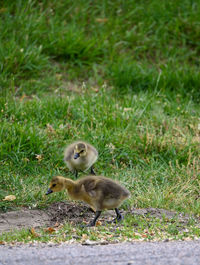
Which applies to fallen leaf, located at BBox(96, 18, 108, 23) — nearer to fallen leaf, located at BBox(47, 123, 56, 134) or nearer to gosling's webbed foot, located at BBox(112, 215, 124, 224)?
fallen leaf, located at BBox(47, 123, 56, 134)

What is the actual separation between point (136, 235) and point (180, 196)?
5.03 feet

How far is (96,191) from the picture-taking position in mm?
5332

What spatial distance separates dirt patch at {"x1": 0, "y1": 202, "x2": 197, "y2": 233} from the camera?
5.69 meters

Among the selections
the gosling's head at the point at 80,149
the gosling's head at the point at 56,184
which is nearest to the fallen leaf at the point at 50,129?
the gosling's head at the point at 80,149

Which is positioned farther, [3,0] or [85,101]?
[3,0]

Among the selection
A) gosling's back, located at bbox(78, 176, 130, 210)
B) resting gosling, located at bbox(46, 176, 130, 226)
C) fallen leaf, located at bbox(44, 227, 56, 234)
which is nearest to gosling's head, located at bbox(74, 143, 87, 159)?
resting gosling, located at bbox(46, 176, 130, 226)

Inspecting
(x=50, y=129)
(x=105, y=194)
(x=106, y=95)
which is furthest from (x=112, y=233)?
(x=106, y=95)

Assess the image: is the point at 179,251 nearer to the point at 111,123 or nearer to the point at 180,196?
the point at 180,196

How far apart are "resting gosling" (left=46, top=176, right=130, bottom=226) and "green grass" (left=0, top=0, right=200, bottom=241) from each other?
685mm

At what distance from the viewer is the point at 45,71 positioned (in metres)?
9.94

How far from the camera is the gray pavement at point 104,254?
12.9 ft

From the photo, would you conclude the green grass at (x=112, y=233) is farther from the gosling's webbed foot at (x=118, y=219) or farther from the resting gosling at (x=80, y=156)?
the resting gosling at (x=80, y=156)

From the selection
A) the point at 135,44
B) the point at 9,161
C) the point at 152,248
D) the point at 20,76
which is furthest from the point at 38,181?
the point at 135,44

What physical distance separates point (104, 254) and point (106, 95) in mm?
5160
